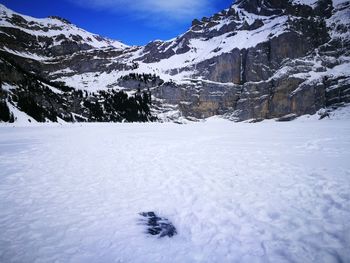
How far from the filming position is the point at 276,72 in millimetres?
180250

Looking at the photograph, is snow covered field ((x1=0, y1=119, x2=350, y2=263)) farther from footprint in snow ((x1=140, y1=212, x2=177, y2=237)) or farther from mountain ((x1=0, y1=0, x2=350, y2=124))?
mountain ((x1=0, y1=0, x2=350, y2=124))

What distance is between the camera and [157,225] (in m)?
6.25

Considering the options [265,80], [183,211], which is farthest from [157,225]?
[265,80]

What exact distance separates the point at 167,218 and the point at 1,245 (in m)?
3.79

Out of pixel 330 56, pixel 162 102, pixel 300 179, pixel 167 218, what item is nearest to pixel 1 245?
pixel 167 218

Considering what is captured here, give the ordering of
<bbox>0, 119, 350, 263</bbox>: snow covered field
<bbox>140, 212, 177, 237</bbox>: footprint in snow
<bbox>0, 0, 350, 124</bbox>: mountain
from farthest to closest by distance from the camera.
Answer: <bbox>0, 0, 350, 124</bbox>: mountain → <bbox>140, 212, 177, 237</bbox>: footprint in snow → <bbox>0, 119, 350, 263</bbox>: snow covered field

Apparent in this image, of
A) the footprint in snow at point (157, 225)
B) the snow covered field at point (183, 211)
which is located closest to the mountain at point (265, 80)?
the snow covered field at point (183, 211)

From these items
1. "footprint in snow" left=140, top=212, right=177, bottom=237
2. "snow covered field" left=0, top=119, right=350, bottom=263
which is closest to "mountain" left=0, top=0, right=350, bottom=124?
"snow covered field" left=0, top=119, right=350, bottom=263

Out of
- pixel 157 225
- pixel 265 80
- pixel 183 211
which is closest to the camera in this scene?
pixel 157 225

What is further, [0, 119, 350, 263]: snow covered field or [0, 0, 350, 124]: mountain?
[0, 0, 350, 124]: mountain

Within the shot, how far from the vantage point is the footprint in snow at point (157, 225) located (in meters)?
5.91

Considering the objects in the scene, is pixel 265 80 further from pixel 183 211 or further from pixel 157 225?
pixel 157 225

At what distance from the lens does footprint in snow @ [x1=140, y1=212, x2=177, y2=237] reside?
5.91 m

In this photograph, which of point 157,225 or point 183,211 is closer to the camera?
point 157,225
